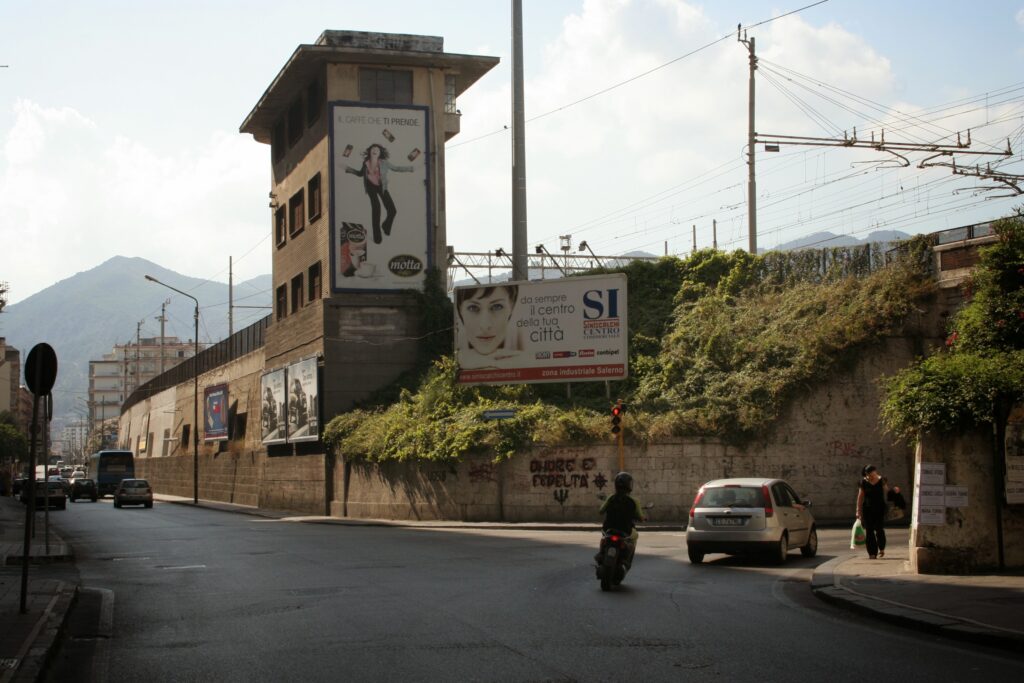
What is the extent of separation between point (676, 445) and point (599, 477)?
2.36 metres

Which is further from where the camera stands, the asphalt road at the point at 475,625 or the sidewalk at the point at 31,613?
the asphalt road at the point at 475,625

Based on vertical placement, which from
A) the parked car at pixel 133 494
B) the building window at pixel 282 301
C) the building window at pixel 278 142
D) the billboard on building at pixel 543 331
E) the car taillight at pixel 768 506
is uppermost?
the building window at pixel 278 142

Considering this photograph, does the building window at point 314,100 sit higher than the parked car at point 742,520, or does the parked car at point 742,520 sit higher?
the building window at point 314,100

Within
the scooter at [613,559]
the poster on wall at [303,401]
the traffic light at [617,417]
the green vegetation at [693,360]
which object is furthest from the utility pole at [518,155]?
the scooter at [613,559]

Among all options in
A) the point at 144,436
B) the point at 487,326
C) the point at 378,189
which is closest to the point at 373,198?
the point at 378,189

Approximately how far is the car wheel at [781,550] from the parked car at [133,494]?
39.3 meters

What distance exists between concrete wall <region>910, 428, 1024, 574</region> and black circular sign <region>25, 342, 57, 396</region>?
1083 cm

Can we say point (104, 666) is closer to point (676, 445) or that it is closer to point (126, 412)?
point (676, 445)

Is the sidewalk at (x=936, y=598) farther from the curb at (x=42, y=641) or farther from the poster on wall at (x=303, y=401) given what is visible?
the poster on wall at (x=303, y=401)

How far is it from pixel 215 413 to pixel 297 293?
17.4m

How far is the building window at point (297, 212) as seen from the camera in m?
46.2

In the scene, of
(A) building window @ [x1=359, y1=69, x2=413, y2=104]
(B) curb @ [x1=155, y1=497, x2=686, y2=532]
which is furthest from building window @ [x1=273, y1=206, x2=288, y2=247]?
(B) curb @ [x1=155, y1=497, x2=686, y2=532]

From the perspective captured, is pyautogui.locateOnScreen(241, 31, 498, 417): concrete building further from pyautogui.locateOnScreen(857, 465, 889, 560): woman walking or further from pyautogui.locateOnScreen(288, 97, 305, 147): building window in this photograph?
pyautogui.locateOnScreen(857, 465, 889, 560): woman walking

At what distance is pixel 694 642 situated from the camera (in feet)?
32.1
